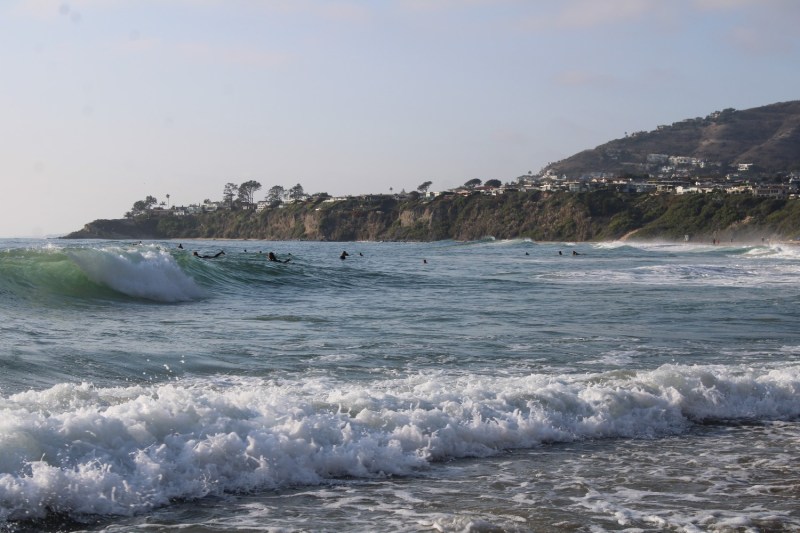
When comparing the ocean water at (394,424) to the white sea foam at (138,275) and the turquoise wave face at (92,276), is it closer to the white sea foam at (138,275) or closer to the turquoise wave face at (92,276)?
the turquoise wave face at (92,276)

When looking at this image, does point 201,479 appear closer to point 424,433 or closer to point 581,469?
point 424,433

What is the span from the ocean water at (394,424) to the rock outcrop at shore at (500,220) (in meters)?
96.1

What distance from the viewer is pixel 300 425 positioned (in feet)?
27.6

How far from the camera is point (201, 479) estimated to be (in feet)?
24.2

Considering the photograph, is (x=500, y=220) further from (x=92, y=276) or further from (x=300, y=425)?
(x=300, y=425)

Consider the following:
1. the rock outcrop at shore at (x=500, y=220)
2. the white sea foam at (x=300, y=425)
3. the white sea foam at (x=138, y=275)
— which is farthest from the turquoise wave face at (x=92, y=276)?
the rock outcrop at shore at (x=500, y=220)

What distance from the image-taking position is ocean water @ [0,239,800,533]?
6.74 m

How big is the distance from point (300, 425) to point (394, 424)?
3.46 ft

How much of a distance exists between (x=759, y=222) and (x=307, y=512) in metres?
116

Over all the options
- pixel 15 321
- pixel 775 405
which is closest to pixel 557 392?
pixel 775 405

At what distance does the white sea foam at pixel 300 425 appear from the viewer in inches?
279

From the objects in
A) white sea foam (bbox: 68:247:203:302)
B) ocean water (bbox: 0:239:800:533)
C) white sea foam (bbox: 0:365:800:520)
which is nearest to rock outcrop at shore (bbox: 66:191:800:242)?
white sea foam (bbox: 68:247:203:302)

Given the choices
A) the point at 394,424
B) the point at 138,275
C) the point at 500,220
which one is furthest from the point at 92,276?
the point at 500,220

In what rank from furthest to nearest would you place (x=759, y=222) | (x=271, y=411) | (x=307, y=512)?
(x=759, y=222)
(x=271, y=411)
(x=307, y=512)
